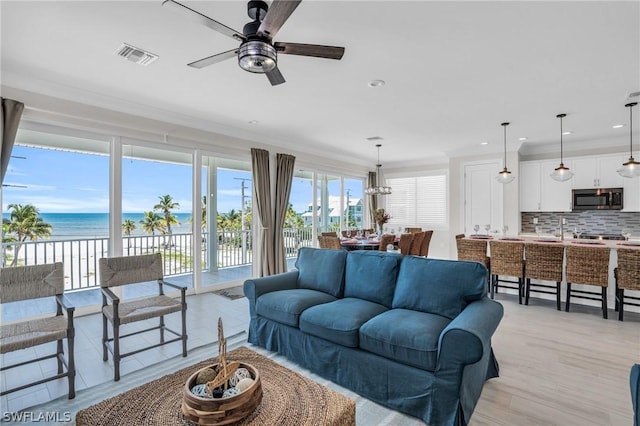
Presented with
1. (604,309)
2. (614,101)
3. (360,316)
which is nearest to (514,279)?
(604,309)

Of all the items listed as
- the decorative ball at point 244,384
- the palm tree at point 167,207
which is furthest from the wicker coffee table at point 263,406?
the palm tree at point 167,207

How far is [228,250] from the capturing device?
21.0 ft

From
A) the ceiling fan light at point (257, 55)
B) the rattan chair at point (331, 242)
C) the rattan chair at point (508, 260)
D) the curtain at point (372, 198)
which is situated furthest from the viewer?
the curtain at point (372, 198)

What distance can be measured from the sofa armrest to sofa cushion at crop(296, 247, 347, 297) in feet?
4.22

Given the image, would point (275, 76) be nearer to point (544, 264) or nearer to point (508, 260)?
point (508, 260)

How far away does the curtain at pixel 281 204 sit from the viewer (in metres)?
6.06

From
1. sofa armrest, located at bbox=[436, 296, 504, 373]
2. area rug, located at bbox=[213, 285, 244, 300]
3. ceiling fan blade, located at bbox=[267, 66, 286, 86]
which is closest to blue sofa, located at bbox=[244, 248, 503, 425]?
sofa armrest, located at bbox=[436, 296, 504, 373]

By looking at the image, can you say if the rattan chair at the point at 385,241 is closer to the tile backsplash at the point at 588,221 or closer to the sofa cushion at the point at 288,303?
the sofa cushion at the point at 288,303

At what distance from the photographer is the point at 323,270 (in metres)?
3.23

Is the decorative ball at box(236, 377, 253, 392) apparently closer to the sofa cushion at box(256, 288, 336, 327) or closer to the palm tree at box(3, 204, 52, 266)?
the sofa cushion at box(256, 288, 336, 327)

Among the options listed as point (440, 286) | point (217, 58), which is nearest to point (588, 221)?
point (440, 286)

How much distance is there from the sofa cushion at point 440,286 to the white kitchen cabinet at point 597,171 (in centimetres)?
548

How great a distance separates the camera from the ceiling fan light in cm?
207

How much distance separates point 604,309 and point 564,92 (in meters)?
2.76
